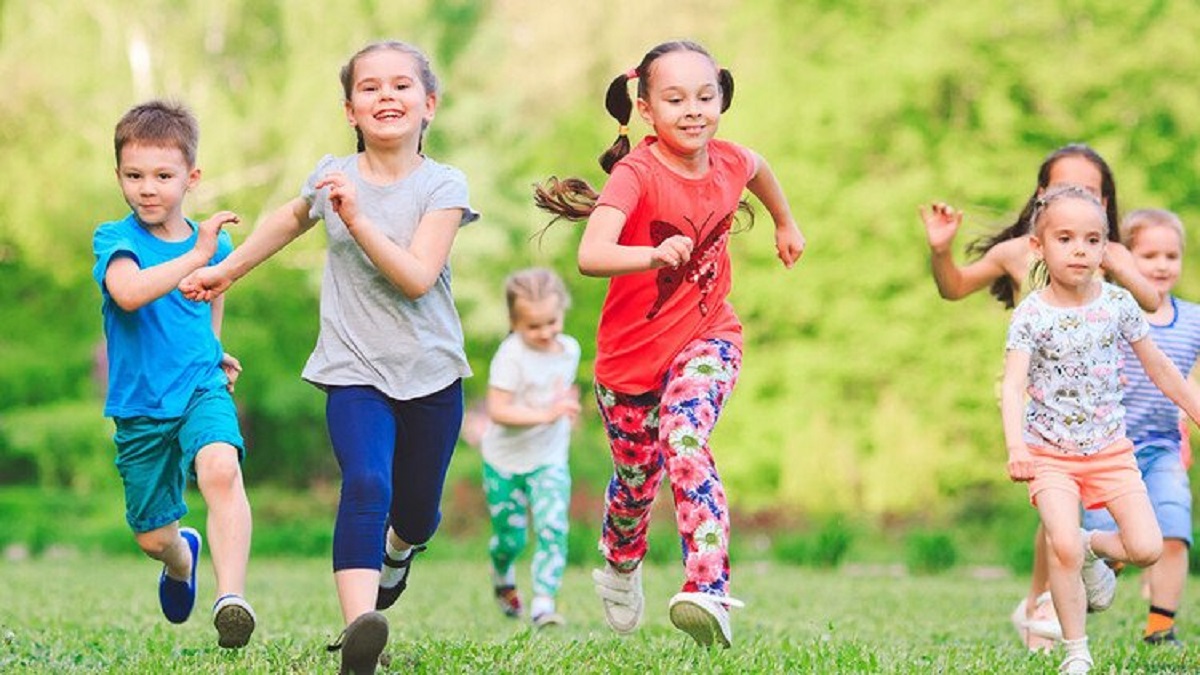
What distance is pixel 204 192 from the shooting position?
25.5 metres

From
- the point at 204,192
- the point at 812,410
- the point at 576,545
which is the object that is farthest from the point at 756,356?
the point at 576,545

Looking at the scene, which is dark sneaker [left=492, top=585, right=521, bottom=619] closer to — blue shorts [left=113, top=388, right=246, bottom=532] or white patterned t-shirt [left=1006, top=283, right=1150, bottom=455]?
blue shorts [left=113, top=388, right=246, bottom=532]

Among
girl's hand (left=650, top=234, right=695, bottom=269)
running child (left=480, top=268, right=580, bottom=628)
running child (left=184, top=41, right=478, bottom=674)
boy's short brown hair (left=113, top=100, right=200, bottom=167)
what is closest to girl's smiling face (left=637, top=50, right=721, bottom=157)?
girl's hand (left=650, top=234, right=695, bottom=269)

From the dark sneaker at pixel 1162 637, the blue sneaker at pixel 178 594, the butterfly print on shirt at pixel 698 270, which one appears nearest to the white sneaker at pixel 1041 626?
the dark sneaker at pixel 1162 637

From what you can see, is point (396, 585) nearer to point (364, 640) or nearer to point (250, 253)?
point (250, 253)

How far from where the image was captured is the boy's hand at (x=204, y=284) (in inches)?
225

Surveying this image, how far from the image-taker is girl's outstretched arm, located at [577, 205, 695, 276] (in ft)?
18.0

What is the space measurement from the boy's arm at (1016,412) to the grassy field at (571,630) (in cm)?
69

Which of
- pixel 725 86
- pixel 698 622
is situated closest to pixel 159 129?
pixel 725 86

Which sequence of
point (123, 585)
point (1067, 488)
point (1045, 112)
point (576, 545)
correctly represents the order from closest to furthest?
point (1067, 488) < point (123, 585) < point (576, 545) < point (1045, 112)

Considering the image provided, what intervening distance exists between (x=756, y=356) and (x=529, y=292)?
1642 cm

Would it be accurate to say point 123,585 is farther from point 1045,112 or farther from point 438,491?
point 1045,112

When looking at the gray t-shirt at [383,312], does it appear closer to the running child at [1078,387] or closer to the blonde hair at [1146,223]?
the running child at [1078,387]

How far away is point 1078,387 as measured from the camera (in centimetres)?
623
